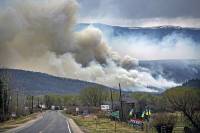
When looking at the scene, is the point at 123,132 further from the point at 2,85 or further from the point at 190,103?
the point at 2,85

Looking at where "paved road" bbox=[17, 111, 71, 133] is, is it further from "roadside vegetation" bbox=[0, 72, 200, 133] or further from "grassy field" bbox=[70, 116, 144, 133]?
"roadside vegetation" bbox=[0, 72, 200, 133]

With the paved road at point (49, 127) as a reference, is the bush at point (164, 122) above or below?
above

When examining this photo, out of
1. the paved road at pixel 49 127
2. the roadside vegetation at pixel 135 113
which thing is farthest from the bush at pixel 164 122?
the paved road at pixel 49 127

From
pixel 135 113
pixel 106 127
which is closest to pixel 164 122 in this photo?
pixel 106 127

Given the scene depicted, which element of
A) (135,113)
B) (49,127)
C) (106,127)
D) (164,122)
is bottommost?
(106,127)

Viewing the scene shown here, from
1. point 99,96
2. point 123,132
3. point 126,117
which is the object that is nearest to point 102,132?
point 123,132

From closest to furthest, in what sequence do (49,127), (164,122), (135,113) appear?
1. (164,122)
2. (49,127)
3. (135,113)

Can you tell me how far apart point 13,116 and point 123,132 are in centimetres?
6786

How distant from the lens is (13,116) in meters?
118

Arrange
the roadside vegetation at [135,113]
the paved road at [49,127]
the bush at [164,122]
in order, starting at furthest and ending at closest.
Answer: the paved road at [49,127] → the roadside vegetation at [135,113] → the bush at [164,122]

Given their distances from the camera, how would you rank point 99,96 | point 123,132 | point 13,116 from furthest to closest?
1. point 99,96
2. point 13,116
3. point 123,132

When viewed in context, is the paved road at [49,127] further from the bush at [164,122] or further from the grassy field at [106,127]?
the bush at [164,122]

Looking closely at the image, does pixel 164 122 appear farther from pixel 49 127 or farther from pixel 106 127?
pixel 49 127

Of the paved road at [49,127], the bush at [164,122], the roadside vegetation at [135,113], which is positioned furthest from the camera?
the paved road at [49,127]
